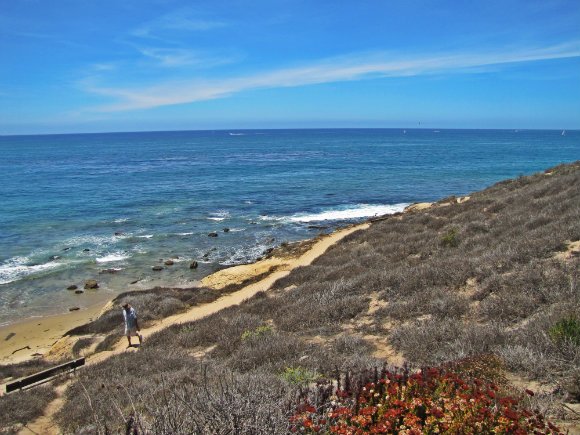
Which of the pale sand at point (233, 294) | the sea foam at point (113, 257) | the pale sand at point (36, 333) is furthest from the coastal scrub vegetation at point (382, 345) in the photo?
the sea foam at point (113, 257)

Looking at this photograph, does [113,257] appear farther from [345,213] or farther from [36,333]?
[345,213]

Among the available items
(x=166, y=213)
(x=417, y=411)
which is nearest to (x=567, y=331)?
(x=417, y=411)

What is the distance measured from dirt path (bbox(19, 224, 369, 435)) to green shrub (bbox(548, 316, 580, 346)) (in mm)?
7931

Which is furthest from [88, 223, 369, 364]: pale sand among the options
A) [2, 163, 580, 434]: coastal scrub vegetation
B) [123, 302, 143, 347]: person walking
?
[2, 163, 580, 434]: coastal scrub vegetation

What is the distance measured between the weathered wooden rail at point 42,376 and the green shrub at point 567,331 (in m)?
10.4

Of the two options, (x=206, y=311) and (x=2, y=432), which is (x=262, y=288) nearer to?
(x=206, y=311)

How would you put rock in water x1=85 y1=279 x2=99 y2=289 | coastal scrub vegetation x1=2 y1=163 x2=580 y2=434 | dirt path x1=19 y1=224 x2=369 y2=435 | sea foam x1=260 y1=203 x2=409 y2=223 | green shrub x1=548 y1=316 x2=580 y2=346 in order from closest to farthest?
coastal scrub vegetation x1=2 y1=163 x2=580 y2=434 → green shrub x1=548 y1=316 x2=580 y2=346 → dirt path x1=19 y1=224 x2=369 y2=435 → rock in water x1=85 y1=279 x2=99 y2=289 → sea foam x1=260 y1=203 x2=409 y2=223

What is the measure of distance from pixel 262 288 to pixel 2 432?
1118 cm

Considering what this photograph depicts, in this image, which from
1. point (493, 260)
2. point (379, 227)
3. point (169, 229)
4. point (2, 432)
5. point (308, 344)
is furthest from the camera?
point (169, 229)

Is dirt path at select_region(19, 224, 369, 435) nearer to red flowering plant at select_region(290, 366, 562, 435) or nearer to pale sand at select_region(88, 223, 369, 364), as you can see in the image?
pale sand at select_region(88, 223, 369, 364)

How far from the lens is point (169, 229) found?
33.9 meters

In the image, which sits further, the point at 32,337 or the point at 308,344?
the point at 32,337

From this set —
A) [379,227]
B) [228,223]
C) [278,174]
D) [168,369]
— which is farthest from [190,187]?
[168,369]

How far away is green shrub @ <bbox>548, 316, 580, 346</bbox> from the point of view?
20.0 ft
